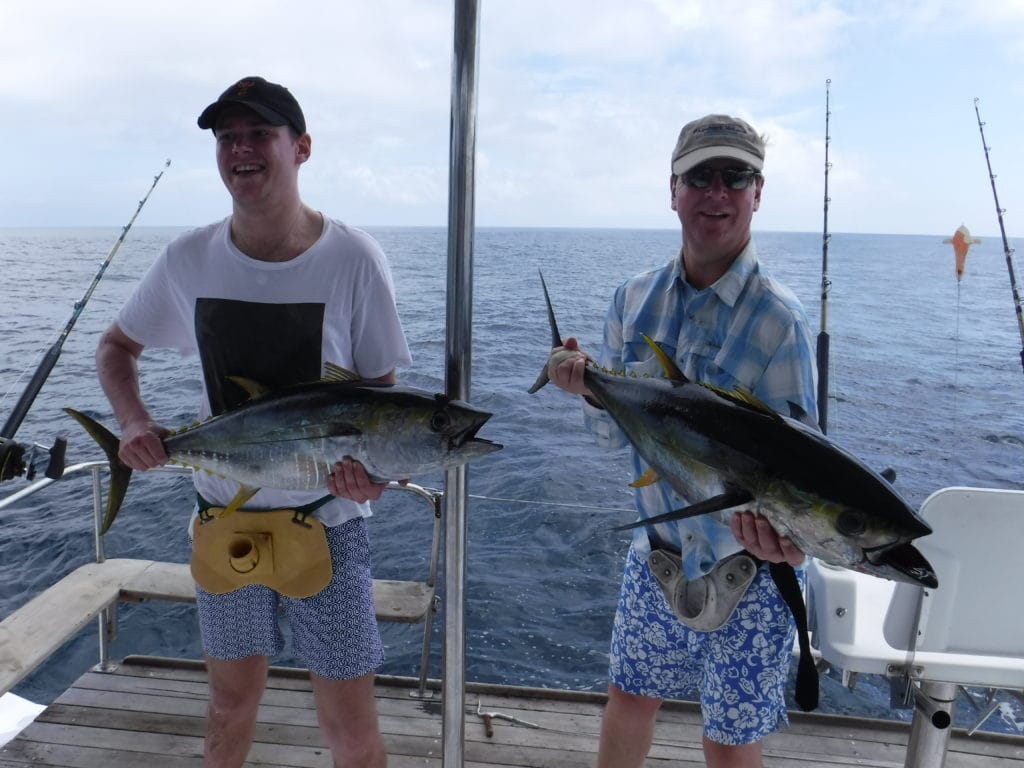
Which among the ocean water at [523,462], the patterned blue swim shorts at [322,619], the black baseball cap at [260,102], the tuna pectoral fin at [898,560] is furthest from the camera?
the ocean water at [523,462]

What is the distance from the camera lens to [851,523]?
1.11 meters

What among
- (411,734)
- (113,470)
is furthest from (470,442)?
(411,734)

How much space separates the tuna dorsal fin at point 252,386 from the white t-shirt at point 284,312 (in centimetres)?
9

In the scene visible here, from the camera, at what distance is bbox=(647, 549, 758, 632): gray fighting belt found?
152cm

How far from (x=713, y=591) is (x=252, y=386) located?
1072 mm

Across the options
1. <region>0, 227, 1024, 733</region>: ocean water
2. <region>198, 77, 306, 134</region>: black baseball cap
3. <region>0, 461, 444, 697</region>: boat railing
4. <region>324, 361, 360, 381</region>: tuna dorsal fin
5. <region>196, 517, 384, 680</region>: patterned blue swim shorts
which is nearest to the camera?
<region>324, 361, 360, 381</region>: tuna dorsal fin

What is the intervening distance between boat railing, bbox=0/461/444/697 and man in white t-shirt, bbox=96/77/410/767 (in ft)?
1.98

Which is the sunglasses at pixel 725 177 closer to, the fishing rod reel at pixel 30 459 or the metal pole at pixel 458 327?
the metal pole at pixel 458 327

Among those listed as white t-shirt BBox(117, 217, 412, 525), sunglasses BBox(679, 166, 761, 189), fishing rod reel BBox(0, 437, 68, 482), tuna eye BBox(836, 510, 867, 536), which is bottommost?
fishing rod reel BBox(0, 437, 68, 482)

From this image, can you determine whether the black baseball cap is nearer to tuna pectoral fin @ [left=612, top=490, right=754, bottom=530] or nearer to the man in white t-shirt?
the man in white t-shirt

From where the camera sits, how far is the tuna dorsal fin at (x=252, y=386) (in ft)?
5.07

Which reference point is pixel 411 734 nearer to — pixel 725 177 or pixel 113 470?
pixel 113 470

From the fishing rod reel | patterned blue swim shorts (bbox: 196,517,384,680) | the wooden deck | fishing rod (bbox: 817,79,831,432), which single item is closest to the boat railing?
the wooden deck

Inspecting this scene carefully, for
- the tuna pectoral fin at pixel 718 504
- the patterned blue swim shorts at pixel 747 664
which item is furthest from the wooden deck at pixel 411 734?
the tuna pectoral fin at pixel 718 504
